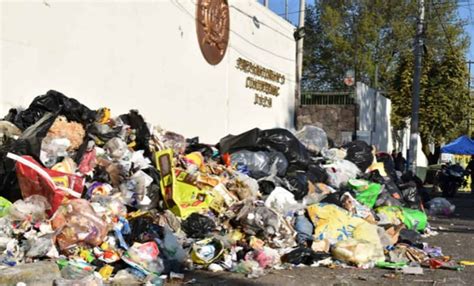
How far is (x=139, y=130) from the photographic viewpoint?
7.32 metres

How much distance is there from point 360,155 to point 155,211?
4945 mm

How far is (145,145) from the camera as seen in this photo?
23.5 ft

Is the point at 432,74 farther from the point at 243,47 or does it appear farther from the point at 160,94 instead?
the point at 160,94

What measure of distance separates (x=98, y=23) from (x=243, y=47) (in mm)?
5165

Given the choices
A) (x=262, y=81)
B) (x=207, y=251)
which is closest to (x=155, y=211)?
(x=207, y=251)

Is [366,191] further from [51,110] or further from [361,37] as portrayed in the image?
[361,37]

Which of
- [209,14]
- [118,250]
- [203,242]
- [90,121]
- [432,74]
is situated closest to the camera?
[118,250]

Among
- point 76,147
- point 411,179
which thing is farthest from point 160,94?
point 411,179

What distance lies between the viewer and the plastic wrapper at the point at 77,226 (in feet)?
16.8

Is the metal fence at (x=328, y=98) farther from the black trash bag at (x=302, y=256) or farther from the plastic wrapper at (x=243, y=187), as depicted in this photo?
the black trash bag at (x=302, y=256)

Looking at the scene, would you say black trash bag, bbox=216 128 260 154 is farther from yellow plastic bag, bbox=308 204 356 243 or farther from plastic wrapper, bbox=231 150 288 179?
yellow plastic bag, bbox=308 204 356 243

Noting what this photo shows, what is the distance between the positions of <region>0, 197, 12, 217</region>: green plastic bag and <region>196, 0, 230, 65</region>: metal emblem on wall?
5964 mm

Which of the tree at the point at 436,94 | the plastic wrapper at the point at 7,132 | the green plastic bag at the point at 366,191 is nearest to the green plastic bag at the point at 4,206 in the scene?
the plastic wrapper at the point at 7,132

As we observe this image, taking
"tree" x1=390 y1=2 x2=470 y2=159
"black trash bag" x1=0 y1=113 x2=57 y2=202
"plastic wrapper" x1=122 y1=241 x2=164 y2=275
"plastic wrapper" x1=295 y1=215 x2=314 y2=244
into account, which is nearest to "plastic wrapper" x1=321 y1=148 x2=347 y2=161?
"plastic wrapper" x1=295 y1=215 x2=314 y2=244
